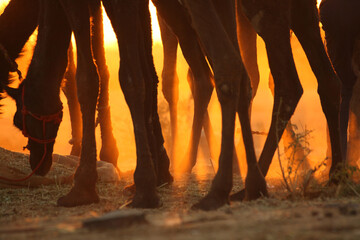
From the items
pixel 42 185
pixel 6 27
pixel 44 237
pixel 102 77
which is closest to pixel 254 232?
pixel 44 237

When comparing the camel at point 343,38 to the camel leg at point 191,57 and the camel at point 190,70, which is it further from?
the camel at point 190,70

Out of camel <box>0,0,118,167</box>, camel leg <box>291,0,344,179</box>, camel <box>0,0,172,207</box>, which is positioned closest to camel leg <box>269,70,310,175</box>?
camel leg <box>291,0,344,179</box>

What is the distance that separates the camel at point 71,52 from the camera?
5.05 metres

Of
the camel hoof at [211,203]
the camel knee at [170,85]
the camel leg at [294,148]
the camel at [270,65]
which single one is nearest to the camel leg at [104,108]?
the camel knee at [170,85]

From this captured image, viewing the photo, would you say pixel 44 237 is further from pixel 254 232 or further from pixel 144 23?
pixel 144 23

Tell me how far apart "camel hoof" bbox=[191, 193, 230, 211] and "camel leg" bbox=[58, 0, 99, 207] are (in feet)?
3.51

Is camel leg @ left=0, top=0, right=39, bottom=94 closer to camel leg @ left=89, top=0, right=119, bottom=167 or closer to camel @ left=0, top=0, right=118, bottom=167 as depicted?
camel @ left=0, top=0, right=118, bottom=167

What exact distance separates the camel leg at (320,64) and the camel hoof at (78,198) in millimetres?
2020

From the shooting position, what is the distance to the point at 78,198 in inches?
151

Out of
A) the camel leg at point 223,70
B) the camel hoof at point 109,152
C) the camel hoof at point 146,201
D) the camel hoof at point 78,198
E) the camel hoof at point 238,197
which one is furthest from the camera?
the camel hoof at point 109,152

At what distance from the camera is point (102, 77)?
6.67 m

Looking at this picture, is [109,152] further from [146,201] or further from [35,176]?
[146,201]

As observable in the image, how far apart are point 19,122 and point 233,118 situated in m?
2.12

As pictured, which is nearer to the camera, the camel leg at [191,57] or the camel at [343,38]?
the camel at [343,38]
